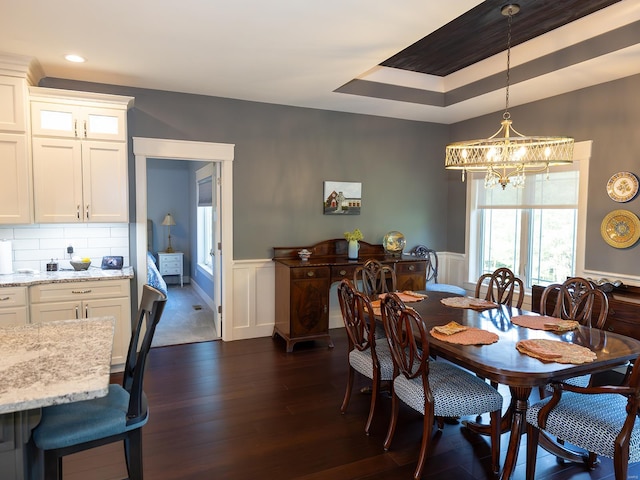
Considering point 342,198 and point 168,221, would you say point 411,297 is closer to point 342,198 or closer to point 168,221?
point 342,198

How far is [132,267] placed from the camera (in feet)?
13.9

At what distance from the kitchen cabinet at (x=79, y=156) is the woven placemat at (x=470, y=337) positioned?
3.06 meters

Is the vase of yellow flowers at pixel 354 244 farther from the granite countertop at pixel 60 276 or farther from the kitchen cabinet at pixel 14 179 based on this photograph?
the kitchen cabinet at pixel 14 179

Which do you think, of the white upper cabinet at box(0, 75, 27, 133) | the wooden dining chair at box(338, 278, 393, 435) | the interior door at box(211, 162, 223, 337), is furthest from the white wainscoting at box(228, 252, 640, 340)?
the white upper cabinet at box(0, 75, 27, 133)

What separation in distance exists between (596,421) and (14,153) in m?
4.48

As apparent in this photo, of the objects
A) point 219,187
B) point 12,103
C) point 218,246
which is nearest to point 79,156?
point 12,103

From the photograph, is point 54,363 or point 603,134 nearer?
point 54,363

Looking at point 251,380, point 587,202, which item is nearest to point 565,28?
point 587,202

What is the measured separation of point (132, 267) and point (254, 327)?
59.3 inches

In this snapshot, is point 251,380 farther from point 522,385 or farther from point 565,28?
point 565,28

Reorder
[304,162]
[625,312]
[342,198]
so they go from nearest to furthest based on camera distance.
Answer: [625,312] → [304,162] → [342,198]

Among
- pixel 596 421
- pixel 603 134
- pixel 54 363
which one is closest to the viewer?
pixel 54 363

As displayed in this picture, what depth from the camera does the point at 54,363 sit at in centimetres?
162

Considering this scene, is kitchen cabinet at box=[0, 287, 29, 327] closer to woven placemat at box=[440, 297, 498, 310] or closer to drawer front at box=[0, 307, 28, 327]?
drawer front at box=[0, 307, 28, 327]
